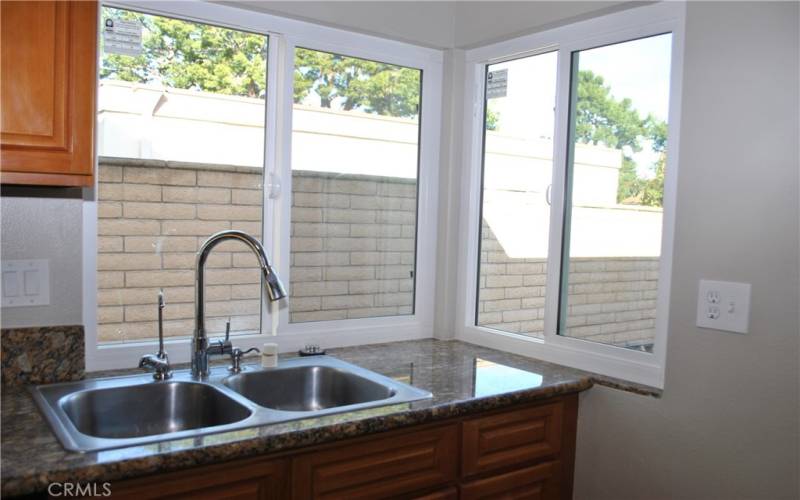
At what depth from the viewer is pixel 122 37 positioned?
6.35 feet

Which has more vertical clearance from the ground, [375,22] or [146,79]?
[375,22]

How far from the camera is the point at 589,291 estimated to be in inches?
86.7

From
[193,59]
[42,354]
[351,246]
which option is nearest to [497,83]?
[351,246]

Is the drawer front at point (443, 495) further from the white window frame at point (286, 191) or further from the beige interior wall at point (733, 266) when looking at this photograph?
the white window frame at point (286, 191)

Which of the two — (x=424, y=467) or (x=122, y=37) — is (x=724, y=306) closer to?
(x=424, y=467)

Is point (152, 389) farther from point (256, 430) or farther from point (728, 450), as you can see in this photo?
point (728, 450)

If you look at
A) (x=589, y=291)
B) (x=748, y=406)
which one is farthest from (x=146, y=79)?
(x=748, y=406)

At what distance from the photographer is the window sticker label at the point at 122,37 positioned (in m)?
1.92

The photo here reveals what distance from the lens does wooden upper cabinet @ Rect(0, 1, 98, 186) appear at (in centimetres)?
143

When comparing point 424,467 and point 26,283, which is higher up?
point 26,283

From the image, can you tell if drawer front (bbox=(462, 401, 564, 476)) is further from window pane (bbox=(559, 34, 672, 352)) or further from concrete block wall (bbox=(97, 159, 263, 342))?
concrete block wall (bbox=(97, 159, 263, 342))

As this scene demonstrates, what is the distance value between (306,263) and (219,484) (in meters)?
1.04

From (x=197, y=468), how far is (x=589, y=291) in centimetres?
138

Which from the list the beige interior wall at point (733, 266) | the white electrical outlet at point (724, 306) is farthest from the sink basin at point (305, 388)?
the white electrical outlet at point (724, 306)
